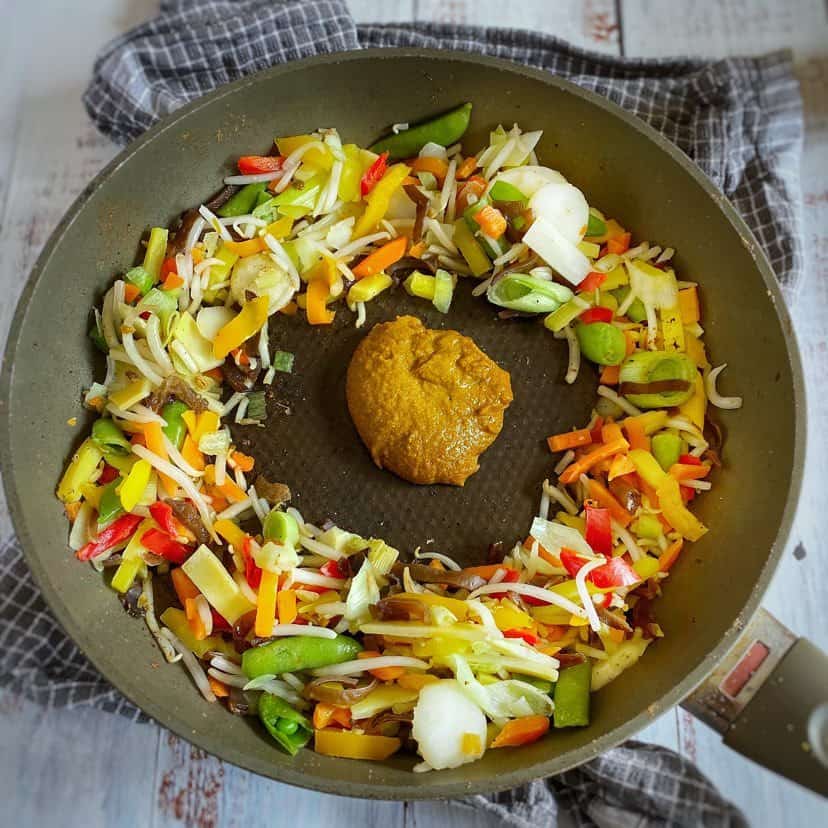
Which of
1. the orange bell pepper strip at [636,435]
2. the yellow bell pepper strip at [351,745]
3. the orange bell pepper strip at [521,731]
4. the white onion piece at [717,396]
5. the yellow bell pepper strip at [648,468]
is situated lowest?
the yellow bell pepper strip at [351,745]

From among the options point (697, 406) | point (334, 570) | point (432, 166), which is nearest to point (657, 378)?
A: point (697, 406)

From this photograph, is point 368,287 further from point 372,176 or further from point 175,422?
point 175,422

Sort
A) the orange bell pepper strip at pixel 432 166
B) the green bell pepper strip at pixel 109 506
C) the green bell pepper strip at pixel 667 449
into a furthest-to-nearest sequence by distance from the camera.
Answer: the orange bell pepper strip at pixel 432 166 → the green bell pepper strip at pixel 667 449 → the green bell pepper strip at pixel 109 506

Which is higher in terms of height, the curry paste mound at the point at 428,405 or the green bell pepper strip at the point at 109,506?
the curry paste mound at the point at 428,405

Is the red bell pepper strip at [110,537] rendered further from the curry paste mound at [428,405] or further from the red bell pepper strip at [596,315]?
the red bell pepper strip at [596,315]

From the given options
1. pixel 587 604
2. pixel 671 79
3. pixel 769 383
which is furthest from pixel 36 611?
pixel 671 79

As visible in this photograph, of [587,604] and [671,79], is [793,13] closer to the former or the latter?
[671,79]

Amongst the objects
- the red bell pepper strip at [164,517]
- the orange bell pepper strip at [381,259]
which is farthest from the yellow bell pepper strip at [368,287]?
the red bell pepper strip at [164,517]
